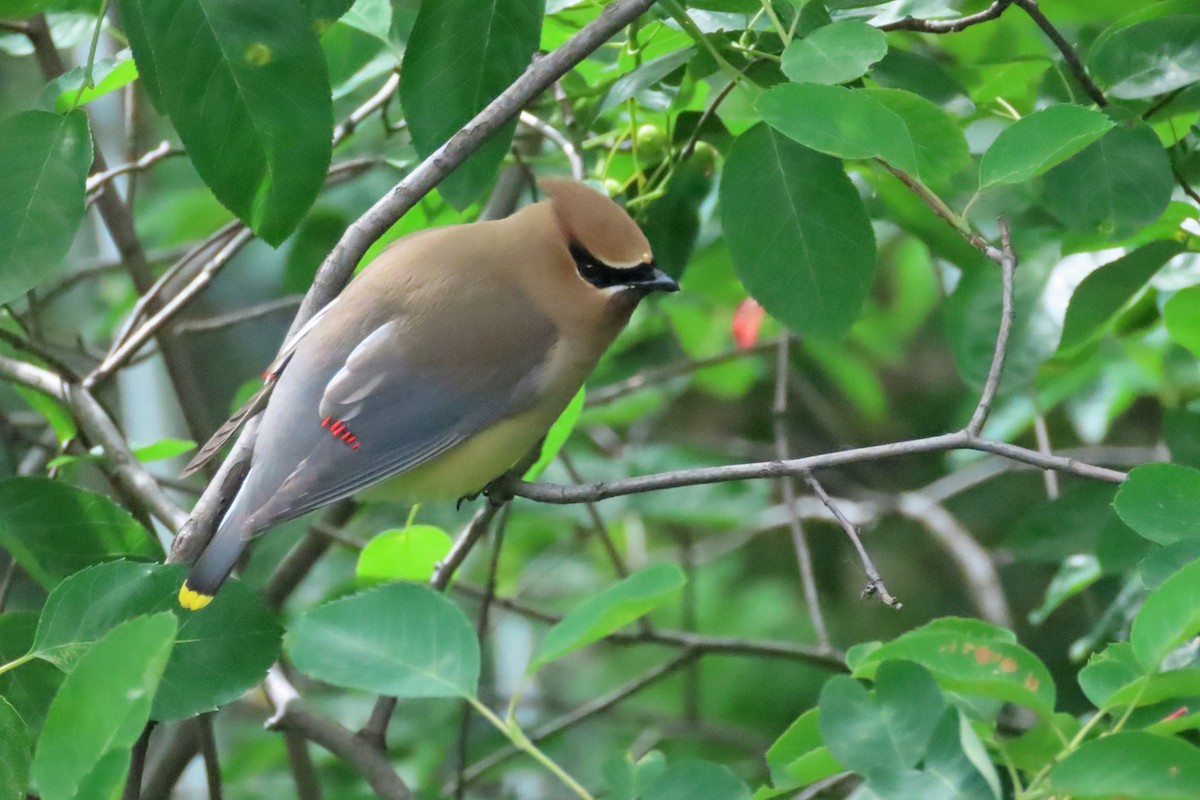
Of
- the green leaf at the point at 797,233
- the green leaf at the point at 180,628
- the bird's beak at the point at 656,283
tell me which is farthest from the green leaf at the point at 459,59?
the green leaf at the point at 180,628

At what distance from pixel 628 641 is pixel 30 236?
142 centimetres

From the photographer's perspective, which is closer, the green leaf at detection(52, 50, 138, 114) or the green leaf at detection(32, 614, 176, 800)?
the green leaf at detection(32, 614, 176, 800)

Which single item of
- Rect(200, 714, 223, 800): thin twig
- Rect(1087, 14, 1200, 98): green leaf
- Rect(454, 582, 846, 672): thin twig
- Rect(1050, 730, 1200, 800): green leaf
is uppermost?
Rect(1087, 14, 1200, 98): green leaf

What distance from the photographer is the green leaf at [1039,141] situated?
4.75 feet

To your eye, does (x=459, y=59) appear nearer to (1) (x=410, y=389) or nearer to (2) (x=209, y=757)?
(1) (x=410, y=389)

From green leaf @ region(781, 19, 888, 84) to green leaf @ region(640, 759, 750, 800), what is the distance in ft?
2.39

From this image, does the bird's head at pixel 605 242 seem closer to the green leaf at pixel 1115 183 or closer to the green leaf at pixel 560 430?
the green leaf at pixel 560 430

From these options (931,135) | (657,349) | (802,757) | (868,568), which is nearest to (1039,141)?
(931,135)

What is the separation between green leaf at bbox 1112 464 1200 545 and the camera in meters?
1.36

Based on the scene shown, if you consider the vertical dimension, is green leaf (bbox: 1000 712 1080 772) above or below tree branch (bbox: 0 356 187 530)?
above

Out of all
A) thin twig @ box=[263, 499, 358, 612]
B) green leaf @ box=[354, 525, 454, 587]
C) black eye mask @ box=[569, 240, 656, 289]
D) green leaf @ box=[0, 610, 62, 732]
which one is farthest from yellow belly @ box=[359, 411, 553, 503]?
green leaf @ box=[0, 610, 62, 732]

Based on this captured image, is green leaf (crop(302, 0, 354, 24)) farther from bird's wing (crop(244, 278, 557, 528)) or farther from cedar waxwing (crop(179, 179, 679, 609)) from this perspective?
bird's wing (crop(244, 278, 557, 528))

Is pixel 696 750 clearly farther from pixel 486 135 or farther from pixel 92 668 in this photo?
pixel 92 668

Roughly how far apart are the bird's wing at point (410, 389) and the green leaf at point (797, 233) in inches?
21.1
